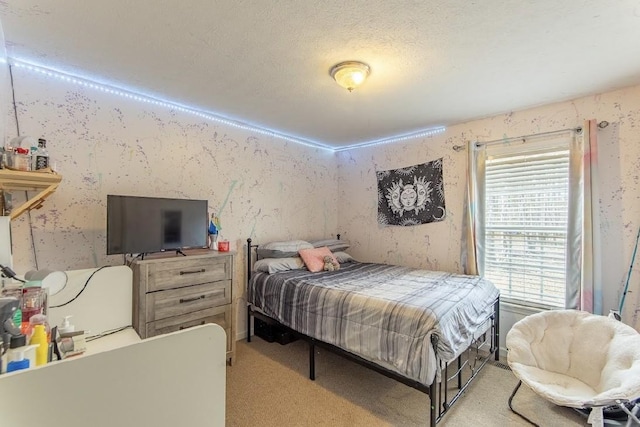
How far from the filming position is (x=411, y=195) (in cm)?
366

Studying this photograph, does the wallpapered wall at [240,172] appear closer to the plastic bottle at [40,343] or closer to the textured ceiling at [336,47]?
the textured ceiling at [336,47]

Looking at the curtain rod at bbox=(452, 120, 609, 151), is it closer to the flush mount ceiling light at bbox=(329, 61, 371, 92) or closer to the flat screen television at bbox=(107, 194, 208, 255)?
the flush mount ceiling light at bbox=(329, 61, 371, 92)

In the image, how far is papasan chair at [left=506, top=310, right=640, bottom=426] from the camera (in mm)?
1655

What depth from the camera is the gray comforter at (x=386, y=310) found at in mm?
1872

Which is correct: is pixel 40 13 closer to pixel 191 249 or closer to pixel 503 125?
pixel 191 249

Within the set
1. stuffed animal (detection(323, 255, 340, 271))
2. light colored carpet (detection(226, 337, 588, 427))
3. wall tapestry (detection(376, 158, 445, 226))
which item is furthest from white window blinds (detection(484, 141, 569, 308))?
stuffed animal (detection(323, 255, 340, 271))

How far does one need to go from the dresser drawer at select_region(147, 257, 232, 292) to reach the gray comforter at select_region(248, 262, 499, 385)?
56 centimetres

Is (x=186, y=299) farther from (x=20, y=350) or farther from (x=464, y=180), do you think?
(x=464, y=180)

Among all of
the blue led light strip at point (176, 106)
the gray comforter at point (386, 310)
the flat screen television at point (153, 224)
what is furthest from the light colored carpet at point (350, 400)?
the blue led light strip at point (176, 106)

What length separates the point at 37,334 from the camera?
0.96 metres

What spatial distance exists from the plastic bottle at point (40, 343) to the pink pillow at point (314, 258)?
94.3 inches

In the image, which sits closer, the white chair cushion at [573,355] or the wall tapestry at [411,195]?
the white chair cushion at [573,355]

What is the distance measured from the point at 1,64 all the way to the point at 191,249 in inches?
68.5

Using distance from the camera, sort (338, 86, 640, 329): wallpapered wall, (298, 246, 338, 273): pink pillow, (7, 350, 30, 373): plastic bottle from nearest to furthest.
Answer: (7, 350, 30, 373): plastic bottle < (338, 86, 640, 329): wallpapered wall < (298, 246, 338, 273): pink pillow
